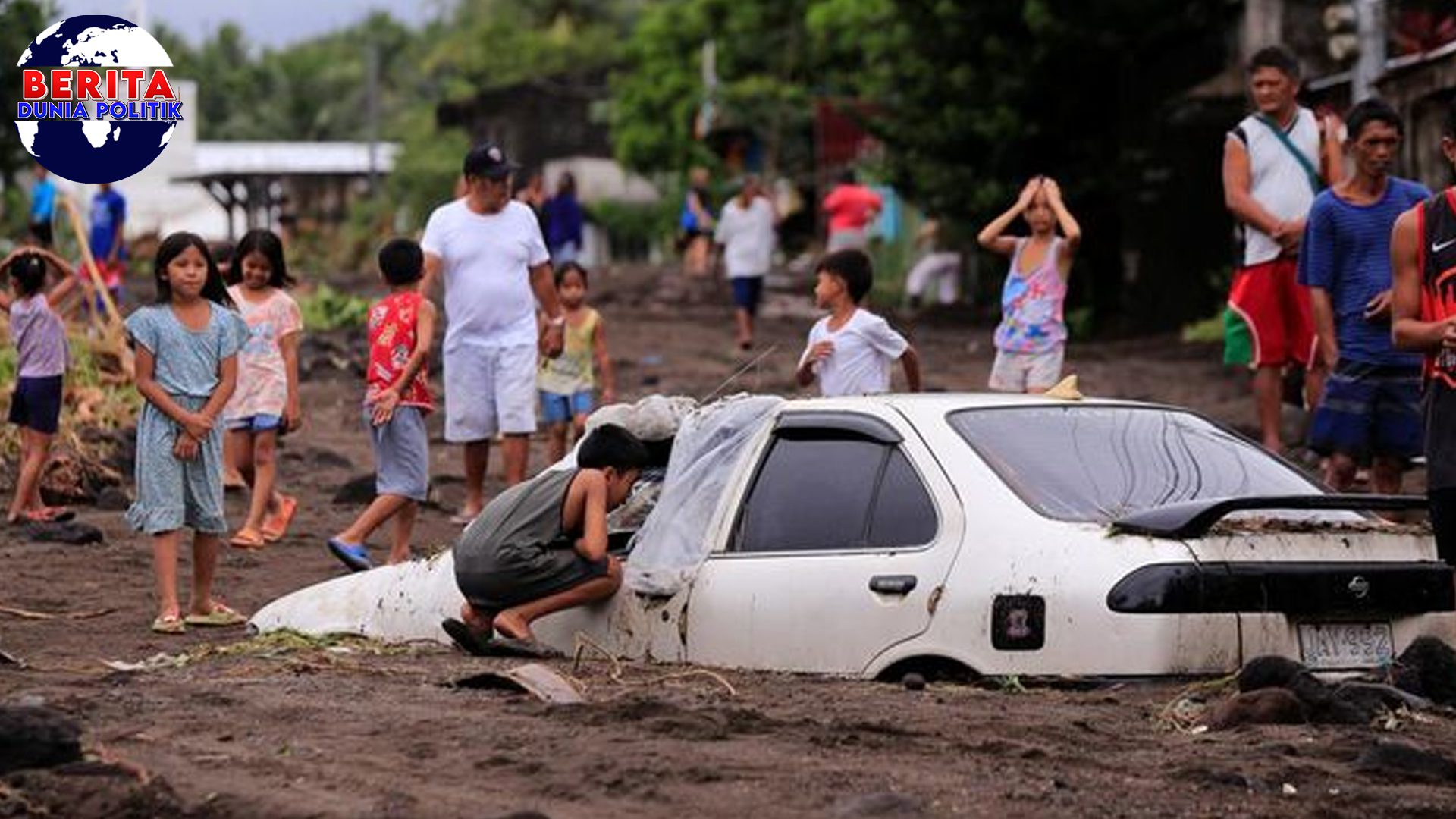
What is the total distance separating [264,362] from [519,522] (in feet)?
15.2

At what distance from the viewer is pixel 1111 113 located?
32719mm

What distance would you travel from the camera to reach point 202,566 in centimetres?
1114

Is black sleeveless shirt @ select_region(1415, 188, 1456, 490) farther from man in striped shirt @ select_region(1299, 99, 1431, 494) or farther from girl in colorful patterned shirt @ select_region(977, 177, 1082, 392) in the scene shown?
girl in colorful patterned shirt @ select_region(977, 177, 1082, 392)

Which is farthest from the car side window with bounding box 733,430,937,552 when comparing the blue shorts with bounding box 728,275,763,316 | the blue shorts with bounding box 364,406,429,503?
the blue shorts with bounding box 728,275,763,316

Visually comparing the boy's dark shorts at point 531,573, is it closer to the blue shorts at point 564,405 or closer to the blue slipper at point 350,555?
the blue slipper at point 350,555

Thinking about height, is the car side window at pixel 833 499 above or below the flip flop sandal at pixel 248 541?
above

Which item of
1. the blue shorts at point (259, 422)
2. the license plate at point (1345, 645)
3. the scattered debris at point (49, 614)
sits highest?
the blue shorts at point (259, 422)

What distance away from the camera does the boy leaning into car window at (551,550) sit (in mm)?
9578

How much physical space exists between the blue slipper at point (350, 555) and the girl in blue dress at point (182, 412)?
776 mm

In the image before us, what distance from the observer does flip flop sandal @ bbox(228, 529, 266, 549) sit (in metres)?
13.8

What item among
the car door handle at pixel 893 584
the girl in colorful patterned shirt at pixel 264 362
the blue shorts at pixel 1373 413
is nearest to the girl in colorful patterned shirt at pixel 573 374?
the girl in colorful patterned shirt at pixel 264 362

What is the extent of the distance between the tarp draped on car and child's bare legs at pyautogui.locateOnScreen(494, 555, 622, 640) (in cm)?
7

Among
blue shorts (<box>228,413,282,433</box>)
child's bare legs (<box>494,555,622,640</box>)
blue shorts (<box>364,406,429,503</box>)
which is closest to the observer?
child's bare legs (<box>494,555,622,640</box>)

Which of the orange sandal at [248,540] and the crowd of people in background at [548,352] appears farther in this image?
the orange sandal at [248,540]
